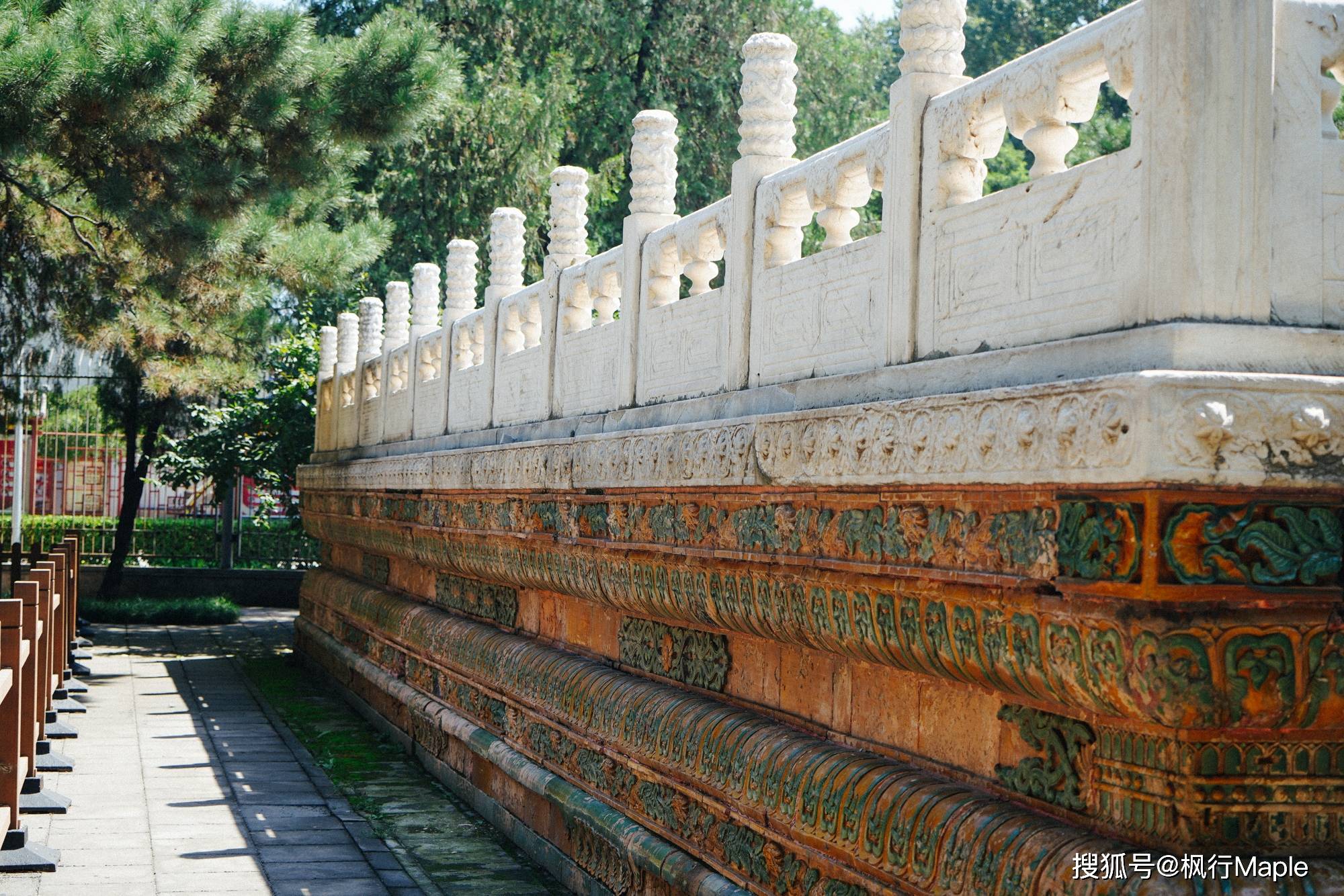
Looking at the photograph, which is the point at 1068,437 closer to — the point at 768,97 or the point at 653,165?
the point at 768,97

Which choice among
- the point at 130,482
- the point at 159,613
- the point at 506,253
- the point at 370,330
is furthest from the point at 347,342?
the point at 130,482

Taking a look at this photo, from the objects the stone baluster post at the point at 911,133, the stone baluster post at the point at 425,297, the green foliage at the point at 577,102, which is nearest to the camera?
the stone baluster post at the point at 911,133

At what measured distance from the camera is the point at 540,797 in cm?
727

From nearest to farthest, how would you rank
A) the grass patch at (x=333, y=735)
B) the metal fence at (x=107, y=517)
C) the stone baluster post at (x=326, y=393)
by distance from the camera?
1. the grass patch at (x=333, y=735)
2. the stone baluster post at (x=326, y=393)
3. the metal fence at (x=107, y=517)

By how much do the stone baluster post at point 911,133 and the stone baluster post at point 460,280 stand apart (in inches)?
242

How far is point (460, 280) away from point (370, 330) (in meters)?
3.38

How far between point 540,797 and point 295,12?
722 centimetres

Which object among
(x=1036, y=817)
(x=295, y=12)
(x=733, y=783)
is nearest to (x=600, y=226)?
(x=295, y=12)

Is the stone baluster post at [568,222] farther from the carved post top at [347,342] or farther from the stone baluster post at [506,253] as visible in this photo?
the carved post top at [347,342]

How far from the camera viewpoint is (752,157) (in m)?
5.46

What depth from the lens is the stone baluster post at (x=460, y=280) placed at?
33.5 feet

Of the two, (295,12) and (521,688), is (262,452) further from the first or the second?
(521,688)

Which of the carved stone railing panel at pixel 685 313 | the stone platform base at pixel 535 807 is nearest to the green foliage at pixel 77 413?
the stone platform base at pixel 535 807

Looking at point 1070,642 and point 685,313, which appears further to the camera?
point 685,313
